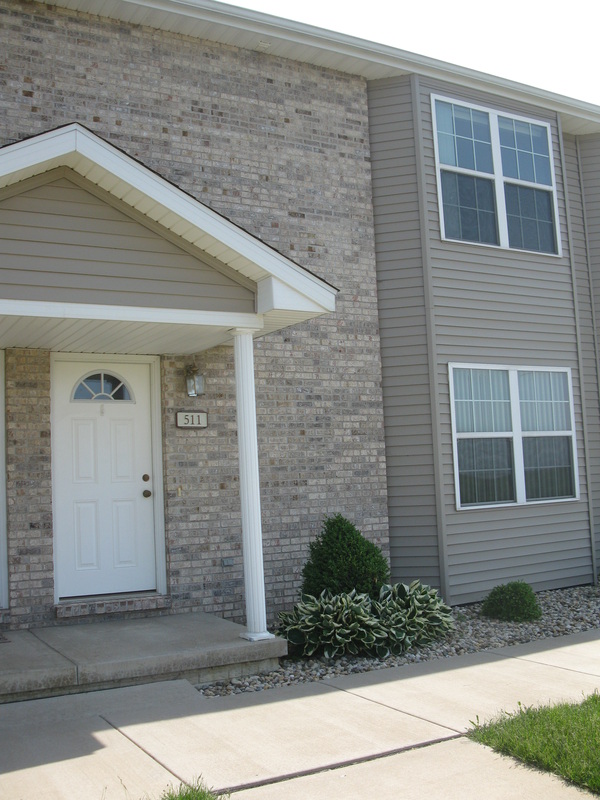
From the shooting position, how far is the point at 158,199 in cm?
619

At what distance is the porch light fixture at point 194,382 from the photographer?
8055 millimetres

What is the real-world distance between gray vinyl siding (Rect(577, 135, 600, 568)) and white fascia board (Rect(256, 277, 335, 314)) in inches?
223

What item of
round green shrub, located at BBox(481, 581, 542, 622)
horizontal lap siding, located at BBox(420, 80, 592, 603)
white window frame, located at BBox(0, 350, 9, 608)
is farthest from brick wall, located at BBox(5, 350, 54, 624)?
round green shrub, located at BBox(481, 581, 542, 622)

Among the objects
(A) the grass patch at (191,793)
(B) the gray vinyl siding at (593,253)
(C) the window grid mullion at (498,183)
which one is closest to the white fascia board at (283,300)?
(A) the grass patch at (191,793)

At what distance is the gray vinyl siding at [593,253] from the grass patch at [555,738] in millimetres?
6143

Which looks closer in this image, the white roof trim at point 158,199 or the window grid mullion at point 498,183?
the white roof trim at point 158,199

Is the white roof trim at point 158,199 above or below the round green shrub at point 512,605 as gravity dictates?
above

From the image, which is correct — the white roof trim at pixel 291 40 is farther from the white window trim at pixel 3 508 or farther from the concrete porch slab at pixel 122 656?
the concrete porch slab at pixel 122 656

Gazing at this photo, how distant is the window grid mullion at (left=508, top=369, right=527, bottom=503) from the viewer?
10117 millimetres

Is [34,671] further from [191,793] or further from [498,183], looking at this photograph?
[498,183]

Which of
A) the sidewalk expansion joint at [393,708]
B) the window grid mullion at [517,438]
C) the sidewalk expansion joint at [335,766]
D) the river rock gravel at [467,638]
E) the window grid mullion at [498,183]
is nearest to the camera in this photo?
the sidewalk expansion joint at [335,766]

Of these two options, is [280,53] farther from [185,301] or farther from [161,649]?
[161,649]

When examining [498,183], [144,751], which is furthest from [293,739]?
[498,183]

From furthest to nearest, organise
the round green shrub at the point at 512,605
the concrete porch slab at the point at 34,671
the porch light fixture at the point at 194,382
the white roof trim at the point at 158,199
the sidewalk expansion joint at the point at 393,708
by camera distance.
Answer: the round green shrub at the point at 512,605 < the porch light fixture at the point at 194,382 < the white roof trim at the point at 158,199 < the concrete porch slab at the point at 34,671 < the sidewalk expansion joint at the point at 393,708
